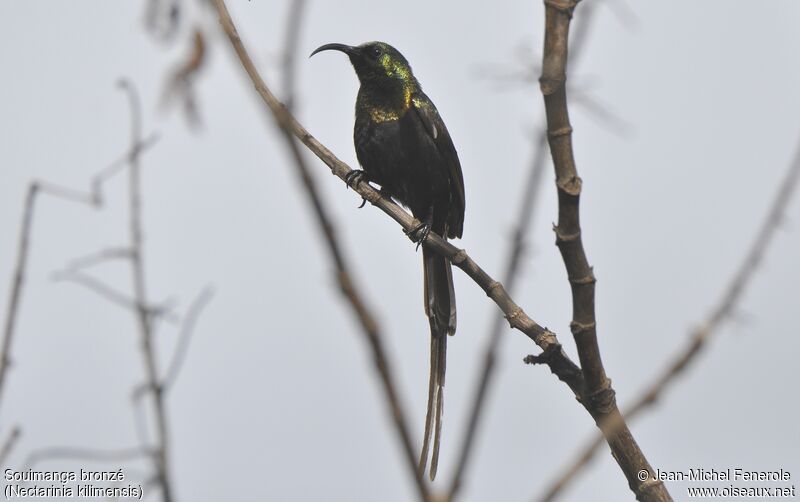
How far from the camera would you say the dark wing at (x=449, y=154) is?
5.45 metres

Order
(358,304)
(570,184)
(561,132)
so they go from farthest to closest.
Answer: (570,184)
(561,132)
(358,304)

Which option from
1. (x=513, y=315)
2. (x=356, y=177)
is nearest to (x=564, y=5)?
(x=513, y=315)

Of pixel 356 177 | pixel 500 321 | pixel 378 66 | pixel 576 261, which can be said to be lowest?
pixel 500 321

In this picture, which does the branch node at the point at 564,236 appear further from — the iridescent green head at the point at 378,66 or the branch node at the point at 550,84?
the iridescent green head at the point at 378,66

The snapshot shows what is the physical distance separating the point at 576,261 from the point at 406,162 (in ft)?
10.0

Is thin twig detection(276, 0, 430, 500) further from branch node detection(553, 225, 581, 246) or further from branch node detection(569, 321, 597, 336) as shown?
branch node detection(569, 321, 597, 336)

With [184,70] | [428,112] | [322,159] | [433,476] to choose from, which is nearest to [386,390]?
[184,70]

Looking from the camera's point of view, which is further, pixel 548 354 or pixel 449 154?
pixel 449 154

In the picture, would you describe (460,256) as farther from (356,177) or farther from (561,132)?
(356,177)

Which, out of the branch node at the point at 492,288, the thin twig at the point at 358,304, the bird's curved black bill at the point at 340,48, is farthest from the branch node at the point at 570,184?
the bird's curved black bill at the point at 340,48

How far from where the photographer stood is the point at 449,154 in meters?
5.49

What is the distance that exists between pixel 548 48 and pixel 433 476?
157 cm

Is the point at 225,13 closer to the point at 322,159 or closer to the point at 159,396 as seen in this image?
the point at 159,396

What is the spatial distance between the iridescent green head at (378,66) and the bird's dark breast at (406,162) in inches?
8.6
